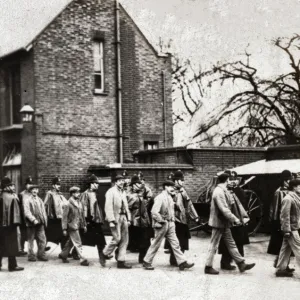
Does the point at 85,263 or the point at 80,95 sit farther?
the point at 80,95

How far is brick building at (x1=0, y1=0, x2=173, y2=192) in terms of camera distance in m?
22.3

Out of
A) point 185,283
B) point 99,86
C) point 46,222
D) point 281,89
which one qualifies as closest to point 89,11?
point 99,86

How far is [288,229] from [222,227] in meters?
1.23

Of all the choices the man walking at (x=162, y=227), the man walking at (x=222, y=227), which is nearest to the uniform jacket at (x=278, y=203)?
the man walking at (x=222, y=227)

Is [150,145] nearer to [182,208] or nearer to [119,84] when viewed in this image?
[119,84]

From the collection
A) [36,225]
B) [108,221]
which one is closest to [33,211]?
[36,225]

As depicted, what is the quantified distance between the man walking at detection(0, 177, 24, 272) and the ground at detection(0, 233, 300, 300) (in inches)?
13.3

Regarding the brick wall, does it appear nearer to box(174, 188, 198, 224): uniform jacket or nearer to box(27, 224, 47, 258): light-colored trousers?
box(27, 224, 47, 258): light-colored trousers

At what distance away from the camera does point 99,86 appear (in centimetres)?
2422

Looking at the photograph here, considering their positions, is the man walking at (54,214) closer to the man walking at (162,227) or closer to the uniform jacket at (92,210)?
the uniform jacket at (92,210)

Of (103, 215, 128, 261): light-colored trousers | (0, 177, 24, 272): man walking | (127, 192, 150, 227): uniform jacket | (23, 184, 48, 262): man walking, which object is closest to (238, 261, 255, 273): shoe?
(103, 215, 128, 261): light-colored trousers

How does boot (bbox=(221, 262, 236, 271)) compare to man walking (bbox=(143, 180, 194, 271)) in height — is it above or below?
below

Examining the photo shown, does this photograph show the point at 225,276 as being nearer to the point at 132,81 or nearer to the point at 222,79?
the point at 132,81

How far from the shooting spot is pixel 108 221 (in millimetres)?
12367
